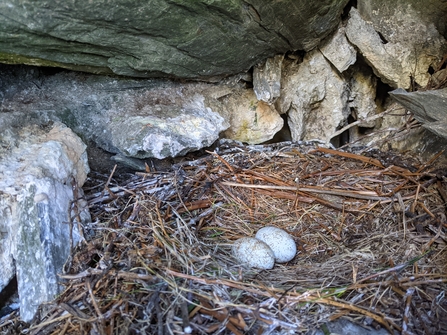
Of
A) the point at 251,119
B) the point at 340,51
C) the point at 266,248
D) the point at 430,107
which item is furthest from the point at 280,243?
the point at 340,51

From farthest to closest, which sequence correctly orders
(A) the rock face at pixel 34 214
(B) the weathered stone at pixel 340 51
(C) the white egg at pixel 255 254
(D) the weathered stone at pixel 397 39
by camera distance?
(B) the weathered stone at pixel 340 51 → (D) the weathered stone at pixel 397 39 → (C) the white egg at pixel 255 254 → (A) the rock face at pixel 34 214

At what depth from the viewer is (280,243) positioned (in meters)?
1.58

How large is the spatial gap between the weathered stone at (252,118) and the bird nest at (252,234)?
0.22m

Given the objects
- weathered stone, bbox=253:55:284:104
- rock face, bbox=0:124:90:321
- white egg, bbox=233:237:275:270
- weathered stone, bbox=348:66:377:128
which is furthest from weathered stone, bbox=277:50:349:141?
rock face, bbox=0:124:90:321

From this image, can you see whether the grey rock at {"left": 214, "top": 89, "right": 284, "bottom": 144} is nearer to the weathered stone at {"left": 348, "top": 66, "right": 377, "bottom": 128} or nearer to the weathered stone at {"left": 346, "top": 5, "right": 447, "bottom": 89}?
the weathered stone at {"left": 348, "top": 66, "right": 377, "bottom": 128}

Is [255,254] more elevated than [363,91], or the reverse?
[363,91]

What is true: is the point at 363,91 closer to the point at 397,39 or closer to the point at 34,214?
the point at 397,39

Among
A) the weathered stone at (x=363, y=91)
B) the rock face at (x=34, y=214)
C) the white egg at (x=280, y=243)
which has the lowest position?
the white egg at (x=280, y=243)

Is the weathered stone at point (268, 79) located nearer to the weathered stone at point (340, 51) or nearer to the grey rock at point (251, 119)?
the grey rock at point (251, 119)

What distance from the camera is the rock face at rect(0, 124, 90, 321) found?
4.28 ft

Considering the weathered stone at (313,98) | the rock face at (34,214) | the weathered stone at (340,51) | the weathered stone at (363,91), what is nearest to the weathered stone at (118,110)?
the rock face at (34,214)

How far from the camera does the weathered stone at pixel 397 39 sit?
2008 millimetres

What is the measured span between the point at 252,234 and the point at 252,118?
868 mm

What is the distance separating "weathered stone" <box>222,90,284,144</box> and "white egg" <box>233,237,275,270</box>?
937 mm
